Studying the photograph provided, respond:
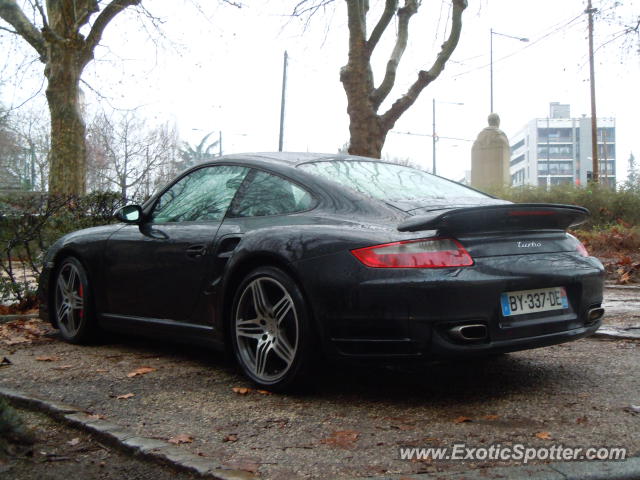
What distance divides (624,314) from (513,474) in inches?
175

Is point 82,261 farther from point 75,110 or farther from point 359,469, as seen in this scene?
point 75,110

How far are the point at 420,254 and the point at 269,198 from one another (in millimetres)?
1209

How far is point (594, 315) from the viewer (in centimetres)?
Answer: 389

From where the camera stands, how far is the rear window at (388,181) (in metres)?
4.05

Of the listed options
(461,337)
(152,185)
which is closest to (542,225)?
(461,337)

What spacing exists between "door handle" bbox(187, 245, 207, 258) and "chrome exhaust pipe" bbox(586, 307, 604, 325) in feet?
7.12

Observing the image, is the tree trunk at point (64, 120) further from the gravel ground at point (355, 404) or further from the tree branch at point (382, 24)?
the gravel ground at point (355, 404)

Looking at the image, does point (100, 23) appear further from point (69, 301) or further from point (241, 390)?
point (241, 390)

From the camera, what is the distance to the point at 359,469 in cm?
270

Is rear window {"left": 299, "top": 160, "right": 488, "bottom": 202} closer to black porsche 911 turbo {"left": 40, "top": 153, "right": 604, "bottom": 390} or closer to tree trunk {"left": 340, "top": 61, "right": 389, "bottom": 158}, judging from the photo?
black porsche 911 turbo {"left": 40, "top": 153, "right": 604, "bottom": 390}

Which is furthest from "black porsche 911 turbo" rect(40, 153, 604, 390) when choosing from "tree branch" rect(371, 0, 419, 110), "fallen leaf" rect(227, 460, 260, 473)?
"tree branch" rect(371, 0, 419, 110)

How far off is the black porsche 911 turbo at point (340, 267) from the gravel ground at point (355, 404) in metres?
0.25

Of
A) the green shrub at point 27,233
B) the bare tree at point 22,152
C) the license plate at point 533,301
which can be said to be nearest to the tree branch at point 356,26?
the green shrub at point 27,233

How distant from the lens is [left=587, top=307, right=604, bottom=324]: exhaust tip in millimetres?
3842
